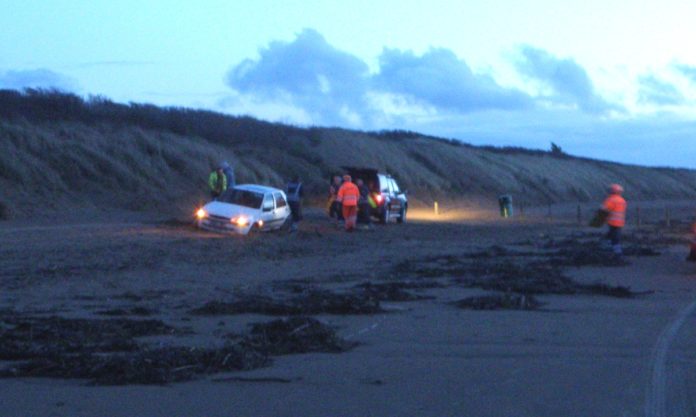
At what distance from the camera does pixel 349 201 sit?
30.6 m

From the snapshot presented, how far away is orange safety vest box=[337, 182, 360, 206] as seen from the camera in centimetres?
3037

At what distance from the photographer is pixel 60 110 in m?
42.6

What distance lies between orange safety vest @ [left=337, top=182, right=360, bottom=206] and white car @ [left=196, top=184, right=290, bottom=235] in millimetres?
1686

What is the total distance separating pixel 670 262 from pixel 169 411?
15757 mm

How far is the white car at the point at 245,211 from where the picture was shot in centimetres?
2742

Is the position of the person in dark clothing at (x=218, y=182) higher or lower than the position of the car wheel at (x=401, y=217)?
higher

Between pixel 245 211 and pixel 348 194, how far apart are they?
3.71 m

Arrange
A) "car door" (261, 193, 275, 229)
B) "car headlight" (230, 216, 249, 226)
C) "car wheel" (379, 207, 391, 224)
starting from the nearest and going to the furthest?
"car headlight" (230, 216, 249, 226), "car door" (261, 193, 275, 229), "car wheel" (379, 207, 391, 224)

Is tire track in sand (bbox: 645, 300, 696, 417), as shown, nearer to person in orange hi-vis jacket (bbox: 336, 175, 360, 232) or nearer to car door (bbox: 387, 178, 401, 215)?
person in orange hi-vis jacket (bbox: 336, 175, 360, 232)

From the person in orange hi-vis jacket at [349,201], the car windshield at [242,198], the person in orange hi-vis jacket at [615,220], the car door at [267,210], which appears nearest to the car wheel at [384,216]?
the person in orange hi-vis jacket at [349,201]

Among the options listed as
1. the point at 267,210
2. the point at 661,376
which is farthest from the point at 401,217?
the point at 661,376

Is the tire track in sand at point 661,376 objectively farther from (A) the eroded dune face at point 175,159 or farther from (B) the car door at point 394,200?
(B) the car door at point 394,200

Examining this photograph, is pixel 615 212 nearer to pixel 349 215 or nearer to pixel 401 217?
pixel 349 215

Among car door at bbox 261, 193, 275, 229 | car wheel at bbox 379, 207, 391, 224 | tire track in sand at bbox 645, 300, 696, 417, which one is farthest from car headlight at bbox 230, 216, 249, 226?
tire track in sand at bbox 645, 300, 696, 417
